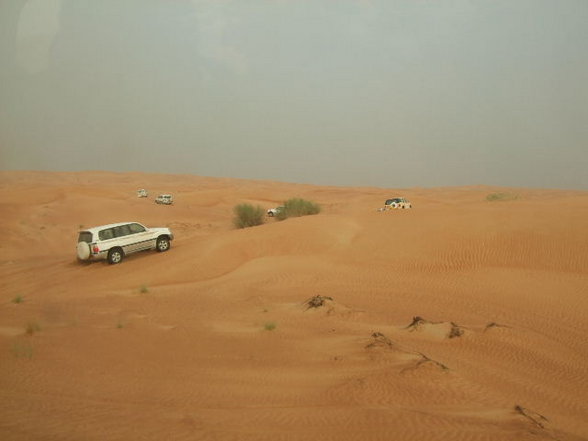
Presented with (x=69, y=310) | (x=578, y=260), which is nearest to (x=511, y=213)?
(x=578, y=260)

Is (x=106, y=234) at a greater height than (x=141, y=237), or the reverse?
(x=106, y=234)

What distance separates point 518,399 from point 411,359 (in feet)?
4.74

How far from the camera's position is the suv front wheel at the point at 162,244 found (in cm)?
2061

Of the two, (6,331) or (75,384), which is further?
(6,331)

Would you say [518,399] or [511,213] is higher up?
[511,213]

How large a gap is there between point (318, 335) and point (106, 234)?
42.5 ft

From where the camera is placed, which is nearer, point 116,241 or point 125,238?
point 116,241

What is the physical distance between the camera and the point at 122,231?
1947cm

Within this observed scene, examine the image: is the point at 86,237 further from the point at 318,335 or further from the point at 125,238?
the point at 318,335

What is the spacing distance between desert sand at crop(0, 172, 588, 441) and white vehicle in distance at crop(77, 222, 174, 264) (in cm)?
62

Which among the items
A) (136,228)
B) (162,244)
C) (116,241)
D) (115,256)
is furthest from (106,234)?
(162,244)

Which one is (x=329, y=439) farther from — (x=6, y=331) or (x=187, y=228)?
(x=187, y=228)

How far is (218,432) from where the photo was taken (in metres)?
4.50

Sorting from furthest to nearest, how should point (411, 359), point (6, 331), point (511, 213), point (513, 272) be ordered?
point (511, 213), point (513, 272), point (6, 331), point (411, 359)
